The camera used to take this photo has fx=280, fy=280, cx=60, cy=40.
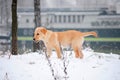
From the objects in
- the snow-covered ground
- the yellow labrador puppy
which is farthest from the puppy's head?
the snow-covered ground

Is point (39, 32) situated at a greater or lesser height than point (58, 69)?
greater

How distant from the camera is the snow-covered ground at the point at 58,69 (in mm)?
4461

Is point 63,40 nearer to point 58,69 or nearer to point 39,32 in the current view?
point 39,32

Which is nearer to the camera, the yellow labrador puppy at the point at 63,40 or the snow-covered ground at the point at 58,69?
the snow-covered ground at the point at 58,69

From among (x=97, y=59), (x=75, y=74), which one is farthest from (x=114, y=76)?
(x=97, y=59)

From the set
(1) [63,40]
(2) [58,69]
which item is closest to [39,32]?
(1) [63,40]

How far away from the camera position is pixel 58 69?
4.76m

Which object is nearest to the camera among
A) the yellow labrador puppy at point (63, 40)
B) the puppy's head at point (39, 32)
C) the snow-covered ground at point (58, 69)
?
the snow-covered ground at point (58, 69)

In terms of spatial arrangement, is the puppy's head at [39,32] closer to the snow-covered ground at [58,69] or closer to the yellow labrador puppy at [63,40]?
the yellow labrador puppy at [63,40]

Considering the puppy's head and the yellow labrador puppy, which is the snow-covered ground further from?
the puppy's head

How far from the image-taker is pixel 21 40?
3409 cm

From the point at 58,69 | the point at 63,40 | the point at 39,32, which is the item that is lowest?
the point at 58,69

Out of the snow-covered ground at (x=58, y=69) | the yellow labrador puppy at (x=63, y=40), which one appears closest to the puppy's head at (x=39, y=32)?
the yellow labrador puppy at (x=63, y=40)

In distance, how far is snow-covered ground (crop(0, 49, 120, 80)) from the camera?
446 cm
